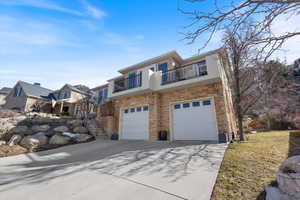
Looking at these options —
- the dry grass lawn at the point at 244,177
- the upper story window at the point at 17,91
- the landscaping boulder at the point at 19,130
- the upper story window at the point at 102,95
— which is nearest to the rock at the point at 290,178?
the dry grass lawn at the point at 244,177

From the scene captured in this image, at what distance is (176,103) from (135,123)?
139 inches

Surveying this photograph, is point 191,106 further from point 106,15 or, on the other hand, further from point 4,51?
point 4,51

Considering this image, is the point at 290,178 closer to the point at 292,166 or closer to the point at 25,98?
the point at 292,166

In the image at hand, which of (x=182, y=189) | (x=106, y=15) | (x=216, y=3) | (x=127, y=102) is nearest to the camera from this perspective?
(x=182, y=189)

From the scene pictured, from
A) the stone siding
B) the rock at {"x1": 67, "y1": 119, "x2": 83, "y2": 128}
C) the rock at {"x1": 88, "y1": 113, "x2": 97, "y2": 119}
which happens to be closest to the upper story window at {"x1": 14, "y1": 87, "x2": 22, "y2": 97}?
the rock at {"x1": 88, "y1": 113, "x2": 97, "y2": 119}

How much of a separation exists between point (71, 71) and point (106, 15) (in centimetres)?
712

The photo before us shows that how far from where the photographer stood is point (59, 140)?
342 inches

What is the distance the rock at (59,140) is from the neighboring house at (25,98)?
47.0 ft

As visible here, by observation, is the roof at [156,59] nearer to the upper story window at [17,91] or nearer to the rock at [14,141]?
the rock at [14,141]

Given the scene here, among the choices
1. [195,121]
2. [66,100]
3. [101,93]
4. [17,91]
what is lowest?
[195,121]

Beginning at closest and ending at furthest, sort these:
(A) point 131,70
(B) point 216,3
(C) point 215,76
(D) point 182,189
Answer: (D) point 182,189 < (B) point 216,3 < (C) point 215,76 < (A) point 131,70

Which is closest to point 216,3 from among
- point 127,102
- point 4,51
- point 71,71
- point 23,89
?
point 127,102

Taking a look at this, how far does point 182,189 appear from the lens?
2590mm

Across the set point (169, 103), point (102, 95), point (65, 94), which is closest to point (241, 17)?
point (169, 103)
